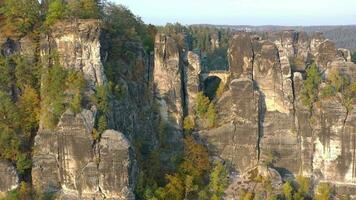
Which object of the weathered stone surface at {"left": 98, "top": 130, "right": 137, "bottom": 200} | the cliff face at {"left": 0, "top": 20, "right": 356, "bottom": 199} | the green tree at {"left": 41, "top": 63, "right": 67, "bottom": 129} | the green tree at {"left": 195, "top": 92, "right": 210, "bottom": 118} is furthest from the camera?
the green tree at {"left": 195, "top": 92, "right": 210, "bottom": 118}

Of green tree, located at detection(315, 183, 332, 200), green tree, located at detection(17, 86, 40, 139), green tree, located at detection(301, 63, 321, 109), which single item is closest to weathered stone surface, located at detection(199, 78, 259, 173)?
green tree, located at detection(301, 63, 321, 109)

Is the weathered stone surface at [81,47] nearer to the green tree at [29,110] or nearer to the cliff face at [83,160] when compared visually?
the cliff face at [83,160]

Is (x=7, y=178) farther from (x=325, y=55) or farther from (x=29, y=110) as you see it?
(x=325, y=55)

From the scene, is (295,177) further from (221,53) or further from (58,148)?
(221,53)

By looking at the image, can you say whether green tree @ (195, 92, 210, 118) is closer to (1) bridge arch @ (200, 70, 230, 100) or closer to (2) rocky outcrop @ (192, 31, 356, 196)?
(2) rocky outcrop @ (192, 31, 356, 196)

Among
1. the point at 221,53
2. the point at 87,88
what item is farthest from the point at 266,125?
the point at 221,53

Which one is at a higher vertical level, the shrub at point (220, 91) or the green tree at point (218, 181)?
the shrub at point (220, 91)

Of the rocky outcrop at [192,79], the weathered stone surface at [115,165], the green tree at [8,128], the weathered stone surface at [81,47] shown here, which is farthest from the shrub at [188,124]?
the green tree at [8,128]

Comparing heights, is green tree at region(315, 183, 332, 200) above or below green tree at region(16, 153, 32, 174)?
below
